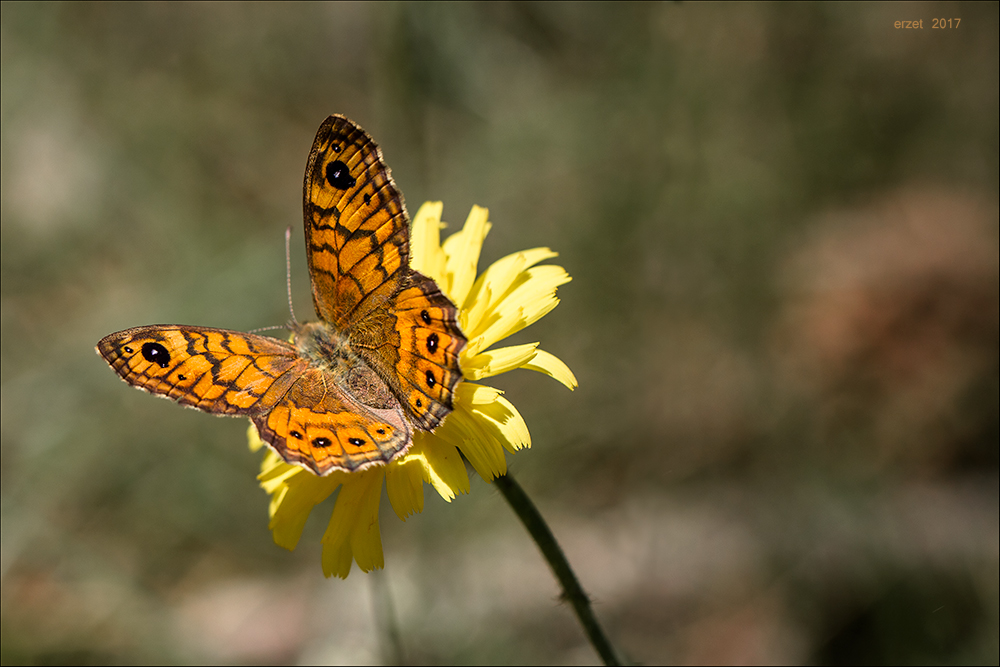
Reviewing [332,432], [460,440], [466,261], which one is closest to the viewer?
[332,432]

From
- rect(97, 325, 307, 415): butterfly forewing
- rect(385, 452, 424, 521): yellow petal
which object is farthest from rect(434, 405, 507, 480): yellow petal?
rect(97, 325, 307, 415): butterfly forewing

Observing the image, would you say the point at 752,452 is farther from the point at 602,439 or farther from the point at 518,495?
the point at 518,495

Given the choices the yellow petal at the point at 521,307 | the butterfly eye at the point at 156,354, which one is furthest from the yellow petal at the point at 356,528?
the butterfly eye at the point at 156,354

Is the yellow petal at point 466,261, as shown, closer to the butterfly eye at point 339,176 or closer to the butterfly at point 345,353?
the butterfly at point 345,353

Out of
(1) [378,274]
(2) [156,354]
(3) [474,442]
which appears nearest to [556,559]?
(3) [474,442]

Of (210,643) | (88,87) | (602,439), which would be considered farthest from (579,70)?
(210,643)

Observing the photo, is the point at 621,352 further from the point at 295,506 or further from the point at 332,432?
the point at 332,432

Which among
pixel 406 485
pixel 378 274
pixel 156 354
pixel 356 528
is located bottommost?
pixel 356 528
